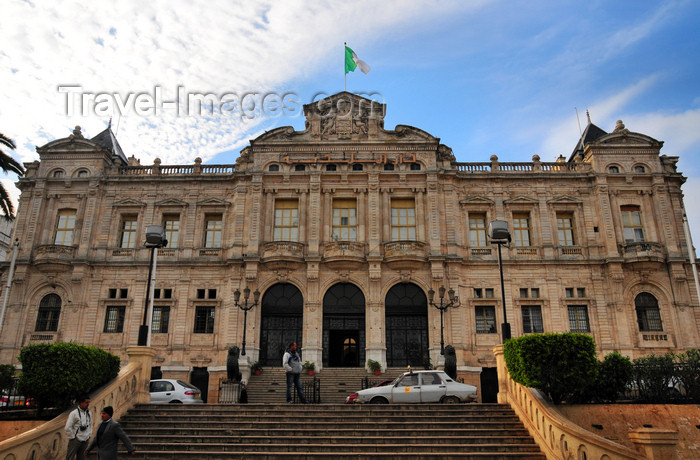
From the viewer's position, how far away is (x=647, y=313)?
28922 mm

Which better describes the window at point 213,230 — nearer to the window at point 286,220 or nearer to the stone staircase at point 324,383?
the window at point 286,220

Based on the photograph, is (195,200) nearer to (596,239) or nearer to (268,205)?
(268,205)

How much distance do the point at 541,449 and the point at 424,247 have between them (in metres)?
17.4

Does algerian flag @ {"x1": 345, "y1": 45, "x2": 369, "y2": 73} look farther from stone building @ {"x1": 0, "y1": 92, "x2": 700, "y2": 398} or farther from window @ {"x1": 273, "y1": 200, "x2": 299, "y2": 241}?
window @ {"x1": 273, "y1": 200, "x2": 299, "y2": 241}

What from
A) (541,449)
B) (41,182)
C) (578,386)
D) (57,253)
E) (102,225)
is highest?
(41,182)

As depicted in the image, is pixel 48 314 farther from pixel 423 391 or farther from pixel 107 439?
pixel 423 391

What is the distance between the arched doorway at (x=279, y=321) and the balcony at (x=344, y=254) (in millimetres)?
2743

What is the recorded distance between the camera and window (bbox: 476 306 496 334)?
94.9 ft

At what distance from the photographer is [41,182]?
105ft

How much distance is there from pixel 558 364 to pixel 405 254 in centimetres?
1565

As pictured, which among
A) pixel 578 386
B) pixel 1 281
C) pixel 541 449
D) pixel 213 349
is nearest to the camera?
pixel 541 449

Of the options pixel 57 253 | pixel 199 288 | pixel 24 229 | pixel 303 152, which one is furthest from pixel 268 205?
pixel 24 229

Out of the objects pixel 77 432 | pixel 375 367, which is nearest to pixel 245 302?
pixel 375 367

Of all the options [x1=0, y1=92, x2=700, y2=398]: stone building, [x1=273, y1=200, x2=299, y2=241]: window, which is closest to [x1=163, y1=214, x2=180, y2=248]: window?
[x1=0, y1=92, x2=700, y2=398]: stone building
